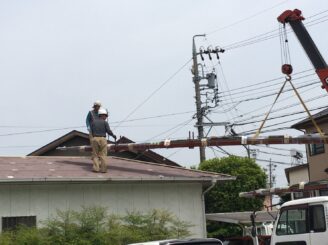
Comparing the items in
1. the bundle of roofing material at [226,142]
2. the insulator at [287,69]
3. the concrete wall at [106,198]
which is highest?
the insulator at [287,69]

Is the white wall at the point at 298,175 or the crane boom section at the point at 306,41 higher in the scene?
the crane boom section at the point at 306,41

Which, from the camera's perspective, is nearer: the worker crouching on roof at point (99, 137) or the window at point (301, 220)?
the window at point (301, 220)

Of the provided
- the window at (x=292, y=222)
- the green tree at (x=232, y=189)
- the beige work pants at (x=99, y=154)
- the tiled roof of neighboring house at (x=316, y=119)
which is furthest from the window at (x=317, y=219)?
the tiled roof of neighboring house at (x=316, y=119)

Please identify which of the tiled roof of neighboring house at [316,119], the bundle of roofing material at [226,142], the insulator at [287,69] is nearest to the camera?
the insulator at [287,69]

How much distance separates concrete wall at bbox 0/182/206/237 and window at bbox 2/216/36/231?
0.12 metres

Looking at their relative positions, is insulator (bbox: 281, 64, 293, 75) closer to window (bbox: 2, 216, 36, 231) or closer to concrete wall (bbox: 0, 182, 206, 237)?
concrete wall (bbox: 0, 182, 206, 237)

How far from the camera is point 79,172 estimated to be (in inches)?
674

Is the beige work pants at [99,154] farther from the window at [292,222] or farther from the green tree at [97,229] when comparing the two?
the window at [292,222]

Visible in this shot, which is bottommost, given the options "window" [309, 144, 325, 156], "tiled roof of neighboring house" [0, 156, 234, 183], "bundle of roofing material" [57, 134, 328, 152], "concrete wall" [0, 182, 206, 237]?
"concrete wall" [0, 182, 206, 237]

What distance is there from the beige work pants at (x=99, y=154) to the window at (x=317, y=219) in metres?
7.04

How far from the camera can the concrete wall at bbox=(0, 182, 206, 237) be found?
1546 centimetres

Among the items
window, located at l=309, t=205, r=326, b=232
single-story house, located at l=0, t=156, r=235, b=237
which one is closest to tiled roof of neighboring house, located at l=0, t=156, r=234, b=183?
single-story house, located at l=0, t=156, r=235, b=237

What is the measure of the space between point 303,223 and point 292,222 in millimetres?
353

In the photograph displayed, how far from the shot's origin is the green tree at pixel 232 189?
92.0ft
